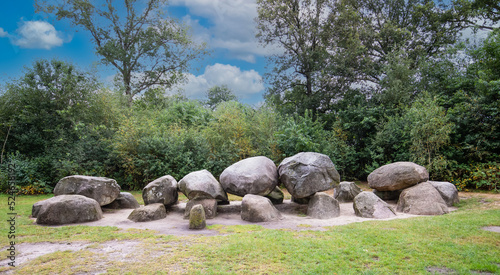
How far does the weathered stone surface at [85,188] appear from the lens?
8.41m

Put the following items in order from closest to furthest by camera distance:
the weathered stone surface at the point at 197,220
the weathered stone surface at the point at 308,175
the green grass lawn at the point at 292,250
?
the green grass lawn at the point at 292,250 < the weathered stone surface at the point at 197,220 < the weathered stone surface at the point at 308,175

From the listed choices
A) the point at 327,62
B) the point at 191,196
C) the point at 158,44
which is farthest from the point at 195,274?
the point at 158,44

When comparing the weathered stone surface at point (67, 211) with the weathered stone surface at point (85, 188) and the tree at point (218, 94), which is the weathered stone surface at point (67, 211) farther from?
the tree at point (218, 94)

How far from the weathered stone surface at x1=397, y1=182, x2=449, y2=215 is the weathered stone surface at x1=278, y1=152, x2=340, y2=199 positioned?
213 centimetres

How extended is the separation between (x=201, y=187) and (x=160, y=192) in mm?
1412

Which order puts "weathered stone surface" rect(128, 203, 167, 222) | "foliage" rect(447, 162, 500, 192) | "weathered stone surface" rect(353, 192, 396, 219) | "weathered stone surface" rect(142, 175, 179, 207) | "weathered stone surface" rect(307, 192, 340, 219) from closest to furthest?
"weathered stone surface" rect(128, 203, 167, 222)
"weathered stone surface" rect(353, 192, 396, 219)
"weathered stone surface" rect(307, 192, 340, 219)
"weathered stone surface" rect(142, 175, 179, 207)
"foliage" rect(447, 162, 500, 192)

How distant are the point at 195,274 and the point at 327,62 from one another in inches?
693

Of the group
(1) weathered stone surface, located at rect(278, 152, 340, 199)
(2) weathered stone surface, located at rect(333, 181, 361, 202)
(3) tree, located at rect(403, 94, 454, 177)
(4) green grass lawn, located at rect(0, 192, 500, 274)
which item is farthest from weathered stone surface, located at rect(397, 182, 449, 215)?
(3) tree, located at rect(403, 94, 454, 177)

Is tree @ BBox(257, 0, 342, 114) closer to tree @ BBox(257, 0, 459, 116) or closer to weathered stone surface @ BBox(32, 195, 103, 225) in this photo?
tree @ BBox(257, 0, 459, 116)

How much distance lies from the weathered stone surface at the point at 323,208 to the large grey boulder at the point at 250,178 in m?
1.36

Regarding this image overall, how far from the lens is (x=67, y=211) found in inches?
285

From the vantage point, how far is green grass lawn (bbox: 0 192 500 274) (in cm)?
409

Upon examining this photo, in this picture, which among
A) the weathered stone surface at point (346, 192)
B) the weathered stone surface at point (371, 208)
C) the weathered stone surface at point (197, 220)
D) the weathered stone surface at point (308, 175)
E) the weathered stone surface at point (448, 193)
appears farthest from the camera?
the weathered stone surface at point (346, 192)

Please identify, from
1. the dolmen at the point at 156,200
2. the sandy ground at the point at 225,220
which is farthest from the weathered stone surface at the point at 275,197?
the dolmen at the point at 156,200
